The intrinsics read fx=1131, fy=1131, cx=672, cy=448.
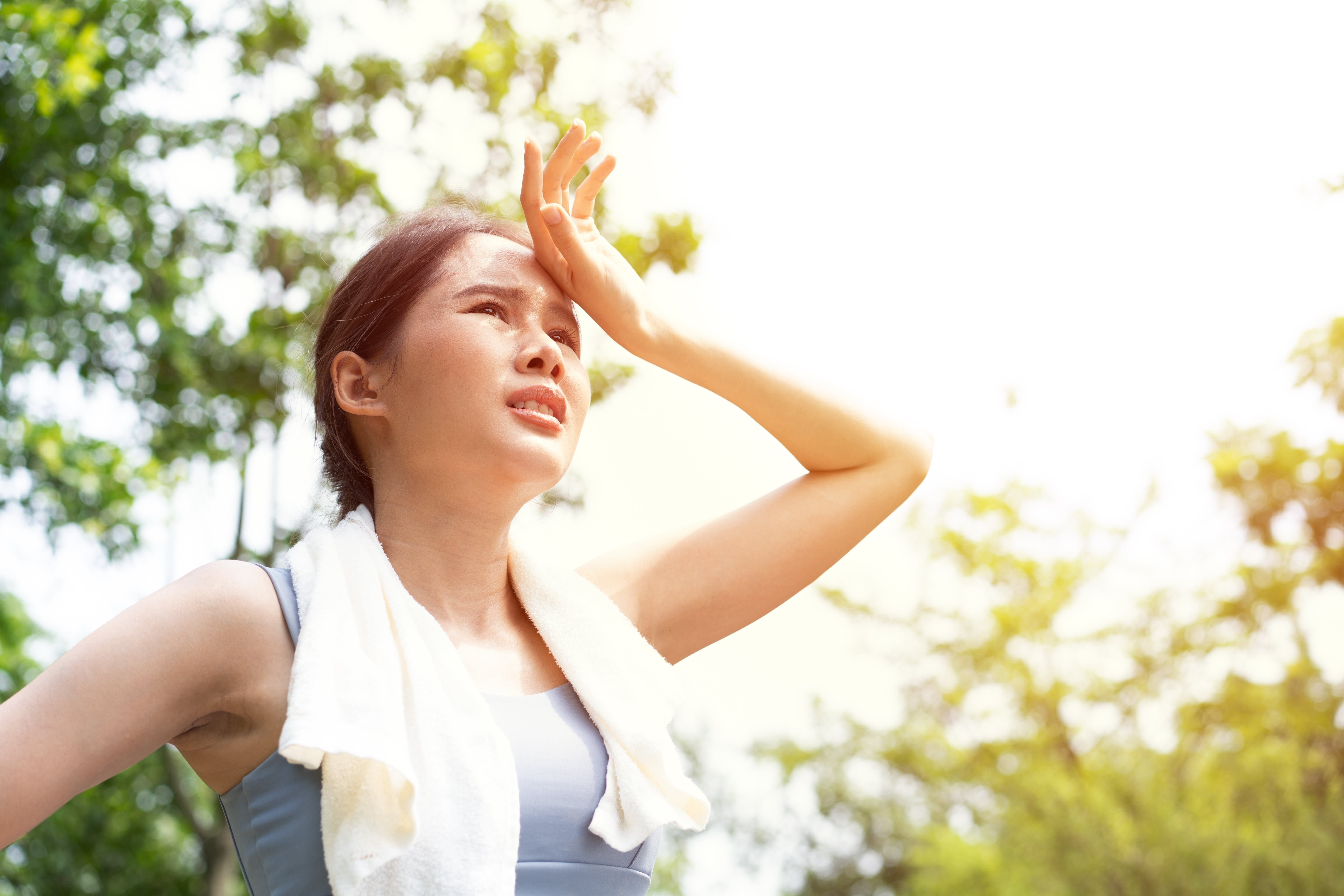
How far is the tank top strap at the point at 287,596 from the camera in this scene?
119cm

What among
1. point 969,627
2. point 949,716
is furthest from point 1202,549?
point 949,716

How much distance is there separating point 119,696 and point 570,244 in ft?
2.51

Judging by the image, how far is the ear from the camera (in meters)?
1.45

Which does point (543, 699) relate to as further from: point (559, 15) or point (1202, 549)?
point (1202, 549)

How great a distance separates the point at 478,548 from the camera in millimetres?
1444

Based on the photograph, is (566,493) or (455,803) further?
(566,493)

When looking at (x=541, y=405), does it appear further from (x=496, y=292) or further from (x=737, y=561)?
(x=737, y=561)

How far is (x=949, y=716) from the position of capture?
43.0ft

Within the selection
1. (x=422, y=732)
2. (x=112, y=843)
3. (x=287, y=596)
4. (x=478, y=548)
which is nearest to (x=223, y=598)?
(x=287, y=596)

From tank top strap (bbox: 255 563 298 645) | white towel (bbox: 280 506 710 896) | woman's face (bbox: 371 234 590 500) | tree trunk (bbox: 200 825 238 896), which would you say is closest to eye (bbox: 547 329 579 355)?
woman's face (bbox: 371 234 590 500)

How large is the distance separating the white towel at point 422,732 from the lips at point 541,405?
0.79 ft

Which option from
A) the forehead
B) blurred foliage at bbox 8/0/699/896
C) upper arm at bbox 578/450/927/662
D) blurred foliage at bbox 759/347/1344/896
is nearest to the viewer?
the forehead

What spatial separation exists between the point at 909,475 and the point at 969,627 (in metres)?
11.1

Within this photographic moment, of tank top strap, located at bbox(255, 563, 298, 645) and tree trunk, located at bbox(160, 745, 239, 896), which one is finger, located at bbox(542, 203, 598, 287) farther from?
tree trunk, located at bbox(160, 745, 239, 896)
